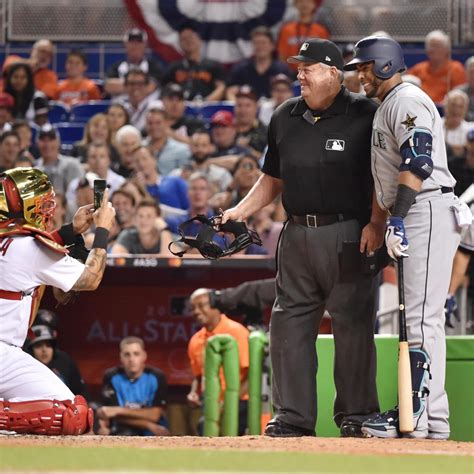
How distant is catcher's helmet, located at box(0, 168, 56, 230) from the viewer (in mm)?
6281

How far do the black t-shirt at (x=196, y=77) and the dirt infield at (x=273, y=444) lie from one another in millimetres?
8811

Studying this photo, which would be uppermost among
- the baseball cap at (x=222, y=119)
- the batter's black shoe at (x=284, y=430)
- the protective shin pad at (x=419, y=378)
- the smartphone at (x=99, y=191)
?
the baseball cap at (x=222, y=119)

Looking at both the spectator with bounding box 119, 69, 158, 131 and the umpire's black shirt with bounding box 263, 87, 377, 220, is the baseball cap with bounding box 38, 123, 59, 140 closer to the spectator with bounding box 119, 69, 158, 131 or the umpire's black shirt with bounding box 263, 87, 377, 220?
the spectator with bounding box 119, 69, 158, 131

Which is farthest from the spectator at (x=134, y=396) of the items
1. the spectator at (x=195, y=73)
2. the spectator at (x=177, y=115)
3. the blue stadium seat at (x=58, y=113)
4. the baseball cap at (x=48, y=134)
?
the blue stadium seat at (x=58, y=113)

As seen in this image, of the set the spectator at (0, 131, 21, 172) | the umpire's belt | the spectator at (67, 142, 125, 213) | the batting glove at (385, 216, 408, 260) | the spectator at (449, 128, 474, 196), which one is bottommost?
the batting glove at (385, 216, 408, 260)

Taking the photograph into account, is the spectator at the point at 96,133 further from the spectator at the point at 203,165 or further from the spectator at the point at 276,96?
the spectator at the point at 276,96

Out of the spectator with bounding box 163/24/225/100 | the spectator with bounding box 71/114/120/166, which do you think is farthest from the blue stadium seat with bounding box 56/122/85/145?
the spectator with bounding box 163/24/225/100

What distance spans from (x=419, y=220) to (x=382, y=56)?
87cm

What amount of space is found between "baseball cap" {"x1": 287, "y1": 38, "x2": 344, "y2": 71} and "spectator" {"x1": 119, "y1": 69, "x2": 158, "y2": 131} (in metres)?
7.50

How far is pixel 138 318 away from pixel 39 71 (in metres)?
5.31

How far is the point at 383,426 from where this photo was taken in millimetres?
6164

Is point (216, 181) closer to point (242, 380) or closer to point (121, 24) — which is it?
point (242, 380)

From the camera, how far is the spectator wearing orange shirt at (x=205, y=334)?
9.73 meters

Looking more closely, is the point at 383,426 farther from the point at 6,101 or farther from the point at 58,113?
the point at 58,113
